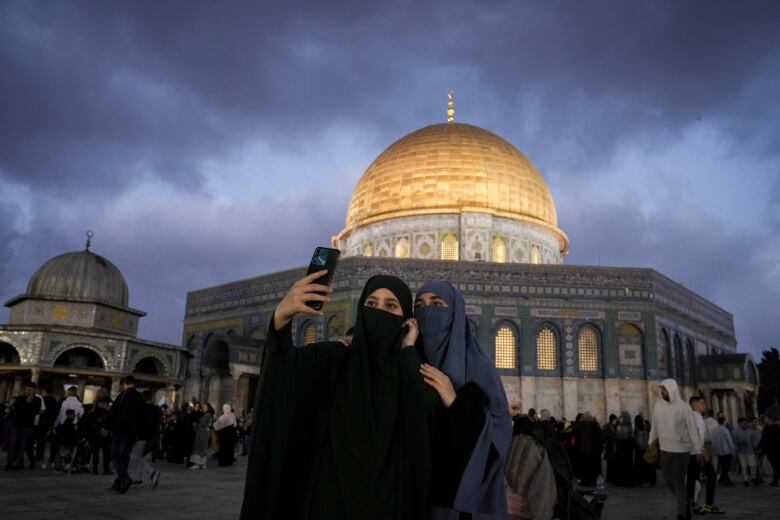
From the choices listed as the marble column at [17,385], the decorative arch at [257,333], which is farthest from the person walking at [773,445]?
the marble column at [17,385]

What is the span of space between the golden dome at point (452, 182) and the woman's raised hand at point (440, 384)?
92.4 feet

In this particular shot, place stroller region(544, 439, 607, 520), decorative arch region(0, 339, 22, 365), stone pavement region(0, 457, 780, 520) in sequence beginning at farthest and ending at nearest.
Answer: decorative arch region(0, 339, 22, 365) → stone pavement region(0, 457, 780, 520) → stroller region(544, 439, 607, 520)

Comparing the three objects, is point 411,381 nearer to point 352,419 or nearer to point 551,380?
point 352,419

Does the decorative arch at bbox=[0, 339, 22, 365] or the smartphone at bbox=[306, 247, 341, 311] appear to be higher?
the decorative arch at bbox=[0, 339, 22, 365]

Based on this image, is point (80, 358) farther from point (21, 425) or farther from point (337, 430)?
point (337, 430)

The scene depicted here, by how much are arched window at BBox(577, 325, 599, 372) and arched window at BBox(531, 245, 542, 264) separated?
5.74 meters

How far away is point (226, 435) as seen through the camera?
13.6 meters

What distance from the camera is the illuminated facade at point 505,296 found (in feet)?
84.3

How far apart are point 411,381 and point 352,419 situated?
0.27 metres

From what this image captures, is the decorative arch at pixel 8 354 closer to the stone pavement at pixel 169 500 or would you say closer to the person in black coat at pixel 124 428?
the stone pavement at pixel 169 500

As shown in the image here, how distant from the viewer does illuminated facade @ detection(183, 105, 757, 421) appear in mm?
25703

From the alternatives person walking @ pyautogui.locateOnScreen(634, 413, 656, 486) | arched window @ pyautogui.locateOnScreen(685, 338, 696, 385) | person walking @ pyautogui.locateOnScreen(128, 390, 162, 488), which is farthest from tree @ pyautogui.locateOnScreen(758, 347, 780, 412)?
person walking @ pyautogui.locateOnScreen(128, 390, 162, 488)

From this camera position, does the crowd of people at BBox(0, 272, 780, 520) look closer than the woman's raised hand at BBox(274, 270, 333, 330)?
Yes

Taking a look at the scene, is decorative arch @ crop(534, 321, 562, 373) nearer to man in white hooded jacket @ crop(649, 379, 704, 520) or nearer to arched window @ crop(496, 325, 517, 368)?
arched window @ crop(496, 325, 517, 368)
